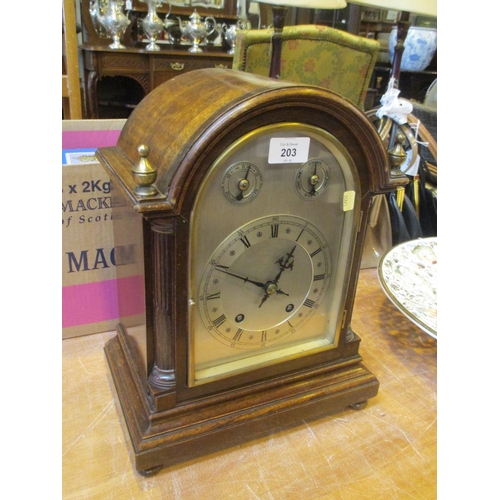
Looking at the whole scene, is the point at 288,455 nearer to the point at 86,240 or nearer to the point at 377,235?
the point at 86,240

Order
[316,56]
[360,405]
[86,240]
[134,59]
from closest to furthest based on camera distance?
[360,405], [86,240], [316,56], [134,59]

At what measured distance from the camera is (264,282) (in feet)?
2.09

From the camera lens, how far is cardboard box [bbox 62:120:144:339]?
0.82 meters

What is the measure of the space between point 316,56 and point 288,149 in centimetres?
109

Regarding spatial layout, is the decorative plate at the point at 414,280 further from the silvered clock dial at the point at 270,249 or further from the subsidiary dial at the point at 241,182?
the subsidiary dial at the point at 241,182

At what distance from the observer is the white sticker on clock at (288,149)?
0.55m

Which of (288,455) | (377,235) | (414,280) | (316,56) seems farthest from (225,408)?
(316,56)

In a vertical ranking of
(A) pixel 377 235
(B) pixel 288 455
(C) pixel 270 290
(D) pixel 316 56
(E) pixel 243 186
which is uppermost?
(D) pixel 316 56

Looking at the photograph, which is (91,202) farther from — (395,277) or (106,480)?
(395,277)

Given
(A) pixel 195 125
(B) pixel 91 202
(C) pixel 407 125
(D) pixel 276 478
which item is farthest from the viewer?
(C) pixel 407 125

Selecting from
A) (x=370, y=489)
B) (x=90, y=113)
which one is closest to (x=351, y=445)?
(x=370, y=489)

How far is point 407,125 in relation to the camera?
3.77ft

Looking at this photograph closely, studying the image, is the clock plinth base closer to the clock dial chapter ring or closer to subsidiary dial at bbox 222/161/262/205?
the clock dial chapter ring

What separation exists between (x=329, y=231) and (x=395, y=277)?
0.33m
